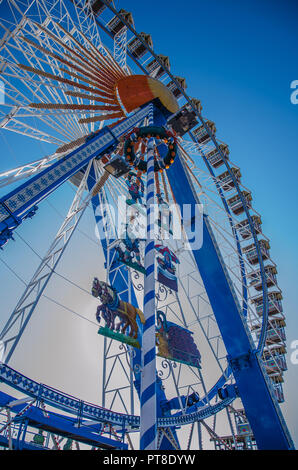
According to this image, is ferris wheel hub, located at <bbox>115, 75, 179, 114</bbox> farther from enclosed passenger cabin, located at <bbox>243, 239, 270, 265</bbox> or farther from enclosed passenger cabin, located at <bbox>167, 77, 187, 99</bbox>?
enclosed passenger cabin, located at <bbox>243, 239, 270, 265</bbox>

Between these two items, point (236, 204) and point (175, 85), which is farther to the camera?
point (236, 204)

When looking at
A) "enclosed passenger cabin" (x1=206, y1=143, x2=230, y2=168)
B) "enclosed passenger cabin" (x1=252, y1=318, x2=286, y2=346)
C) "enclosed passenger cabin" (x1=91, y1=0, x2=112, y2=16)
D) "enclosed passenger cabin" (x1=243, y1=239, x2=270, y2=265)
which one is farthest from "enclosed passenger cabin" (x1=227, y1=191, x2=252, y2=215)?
"enclosed passenger cabin" (x1=91, y1=0, x2=112, y2=16)

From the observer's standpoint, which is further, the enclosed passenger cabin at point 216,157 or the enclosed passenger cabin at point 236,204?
the enclosed passenger cabin at point 236,204

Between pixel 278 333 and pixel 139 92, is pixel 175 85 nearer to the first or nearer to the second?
pixel 139 92

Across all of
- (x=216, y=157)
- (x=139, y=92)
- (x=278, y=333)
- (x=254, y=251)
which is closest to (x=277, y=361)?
(x=278, y=333)

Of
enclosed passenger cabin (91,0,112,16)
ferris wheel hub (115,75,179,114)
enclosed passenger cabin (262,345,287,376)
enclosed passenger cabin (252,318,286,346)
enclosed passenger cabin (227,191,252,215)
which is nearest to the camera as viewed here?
ferris wheel hub (115,75,179,114)

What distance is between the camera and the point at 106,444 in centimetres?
947

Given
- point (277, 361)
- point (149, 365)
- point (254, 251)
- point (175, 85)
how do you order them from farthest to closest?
point (254, 251)
point (277, 361)
point (175, 85)
point (149, 365)

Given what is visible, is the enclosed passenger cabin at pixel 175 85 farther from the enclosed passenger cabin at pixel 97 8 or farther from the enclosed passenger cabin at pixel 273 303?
the enclosed passenger cabin at pixel 273 303

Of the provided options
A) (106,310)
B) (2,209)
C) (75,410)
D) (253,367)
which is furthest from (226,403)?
(2,209)

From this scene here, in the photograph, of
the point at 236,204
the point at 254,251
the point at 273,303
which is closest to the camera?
the point at 273,303

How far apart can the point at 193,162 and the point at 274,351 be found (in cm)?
1171

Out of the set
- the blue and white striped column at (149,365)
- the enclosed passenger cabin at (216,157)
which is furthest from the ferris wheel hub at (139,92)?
the blue and white striped column at (149,365)

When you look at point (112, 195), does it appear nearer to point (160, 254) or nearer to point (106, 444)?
point (160, 254)
